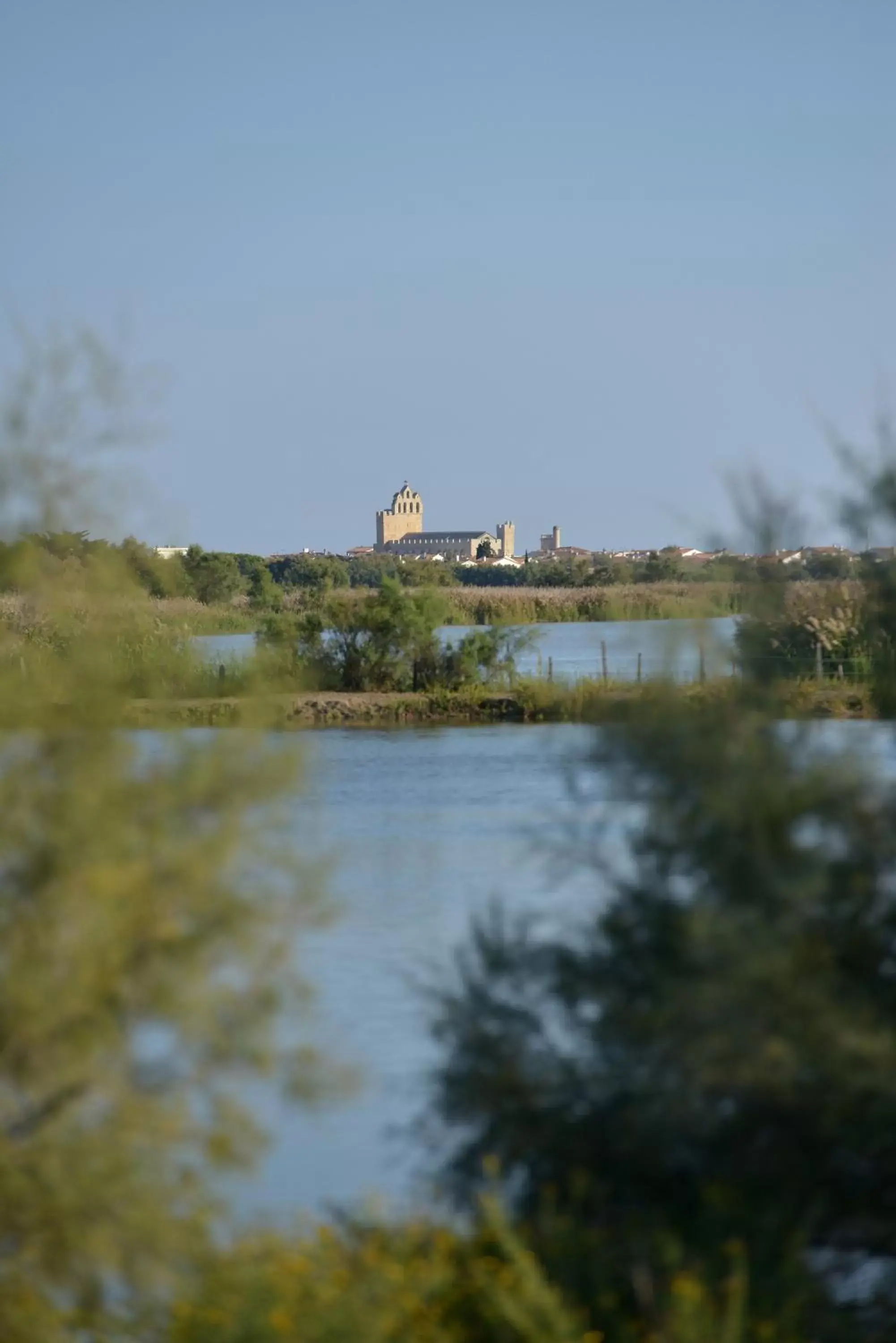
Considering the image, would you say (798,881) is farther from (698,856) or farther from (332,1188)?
(332,1188)

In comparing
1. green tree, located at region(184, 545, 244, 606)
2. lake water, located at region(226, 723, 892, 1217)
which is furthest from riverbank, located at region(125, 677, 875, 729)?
green tree, located at region(184, 545, 244, 606)

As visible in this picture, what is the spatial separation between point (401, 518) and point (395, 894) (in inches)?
5591

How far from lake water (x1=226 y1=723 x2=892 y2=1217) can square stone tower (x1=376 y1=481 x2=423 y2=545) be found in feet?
414

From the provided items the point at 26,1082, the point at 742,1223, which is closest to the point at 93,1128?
the point at 26,1082

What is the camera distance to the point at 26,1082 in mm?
4457

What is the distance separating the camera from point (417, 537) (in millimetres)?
141750

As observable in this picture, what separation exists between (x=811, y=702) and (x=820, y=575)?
3.30ft

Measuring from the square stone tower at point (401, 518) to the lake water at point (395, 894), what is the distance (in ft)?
414

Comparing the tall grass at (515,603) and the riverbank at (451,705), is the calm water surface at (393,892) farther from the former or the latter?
the tall grass at (515,603)

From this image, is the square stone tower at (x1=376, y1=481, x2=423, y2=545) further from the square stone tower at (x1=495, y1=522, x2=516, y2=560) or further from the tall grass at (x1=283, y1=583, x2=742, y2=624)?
the tall grass at (x1=283, y1=583, x2=742, y2=624)

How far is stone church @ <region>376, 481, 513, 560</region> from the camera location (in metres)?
131

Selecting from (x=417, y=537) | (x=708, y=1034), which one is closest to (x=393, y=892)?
(x=708, y=1034)

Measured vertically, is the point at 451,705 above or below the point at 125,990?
below

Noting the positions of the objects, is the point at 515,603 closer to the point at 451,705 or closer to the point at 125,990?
the point at 451,705
